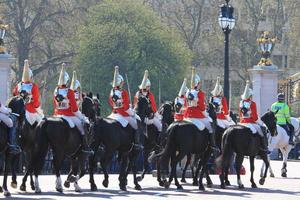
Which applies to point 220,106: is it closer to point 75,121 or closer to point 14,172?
point 75,121

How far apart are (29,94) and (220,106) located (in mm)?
5544

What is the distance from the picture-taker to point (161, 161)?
2389 centimetres

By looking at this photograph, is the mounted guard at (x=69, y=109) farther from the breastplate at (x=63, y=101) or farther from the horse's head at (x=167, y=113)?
the horse's head at (x=167, y=113)

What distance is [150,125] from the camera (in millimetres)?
26250

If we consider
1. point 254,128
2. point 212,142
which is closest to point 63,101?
point 212,142

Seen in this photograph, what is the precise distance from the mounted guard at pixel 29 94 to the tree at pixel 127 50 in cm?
3266

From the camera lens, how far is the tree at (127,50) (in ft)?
186

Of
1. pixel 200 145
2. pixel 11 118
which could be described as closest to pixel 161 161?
pixel 200 145

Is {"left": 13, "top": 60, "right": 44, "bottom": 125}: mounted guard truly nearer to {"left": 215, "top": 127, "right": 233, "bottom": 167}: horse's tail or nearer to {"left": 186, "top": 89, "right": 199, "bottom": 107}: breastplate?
{"left": 186, "top": 89, "right": 199, "bottom": 107}: breastplate

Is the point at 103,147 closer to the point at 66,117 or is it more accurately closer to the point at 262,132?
the point at 66,117

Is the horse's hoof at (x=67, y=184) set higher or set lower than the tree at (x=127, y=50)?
lower

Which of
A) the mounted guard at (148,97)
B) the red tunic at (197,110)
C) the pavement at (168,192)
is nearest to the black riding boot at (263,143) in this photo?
the pavement at (168,192)

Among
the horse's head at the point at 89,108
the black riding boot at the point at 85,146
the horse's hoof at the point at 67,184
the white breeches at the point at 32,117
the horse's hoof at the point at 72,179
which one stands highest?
the horse's head at the point at 89,108

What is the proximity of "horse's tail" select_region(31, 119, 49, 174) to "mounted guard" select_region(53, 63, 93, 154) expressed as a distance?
49cm
